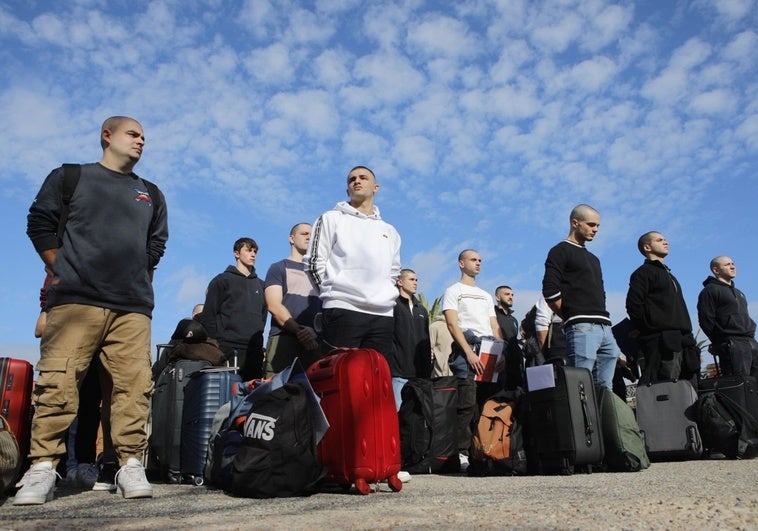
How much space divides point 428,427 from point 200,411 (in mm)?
1861

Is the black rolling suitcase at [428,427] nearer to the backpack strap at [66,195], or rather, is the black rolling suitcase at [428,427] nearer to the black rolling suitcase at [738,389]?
the black rolling suitcase at [738,389]

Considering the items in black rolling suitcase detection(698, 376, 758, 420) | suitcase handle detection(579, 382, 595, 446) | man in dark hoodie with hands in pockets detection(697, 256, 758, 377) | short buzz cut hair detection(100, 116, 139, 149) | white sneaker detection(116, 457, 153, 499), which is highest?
short buzz cut hair detection(100, 116, 139, 149)

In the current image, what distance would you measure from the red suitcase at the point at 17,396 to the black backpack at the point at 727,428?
5368mm

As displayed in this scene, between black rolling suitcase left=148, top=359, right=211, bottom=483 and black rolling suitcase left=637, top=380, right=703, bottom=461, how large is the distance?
3.99 m

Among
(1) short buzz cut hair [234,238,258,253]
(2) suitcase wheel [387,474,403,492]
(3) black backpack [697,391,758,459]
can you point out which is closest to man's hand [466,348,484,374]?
(3) black backpack [697,391,758,459]

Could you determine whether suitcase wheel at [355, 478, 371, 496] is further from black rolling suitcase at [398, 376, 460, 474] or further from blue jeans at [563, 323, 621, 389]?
blue jeans at [563, 323, 621, 389]

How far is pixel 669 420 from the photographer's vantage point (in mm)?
6172

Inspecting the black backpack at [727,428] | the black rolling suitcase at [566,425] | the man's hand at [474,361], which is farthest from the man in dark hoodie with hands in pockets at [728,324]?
the black rolling suitcase at [566,425]

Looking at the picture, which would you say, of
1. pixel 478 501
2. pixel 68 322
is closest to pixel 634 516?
pixel 478 501

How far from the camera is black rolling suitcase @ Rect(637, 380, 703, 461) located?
19.8ft

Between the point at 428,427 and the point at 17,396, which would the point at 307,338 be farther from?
the point at 17,396

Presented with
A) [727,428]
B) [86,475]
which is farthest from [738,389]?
[86,475]

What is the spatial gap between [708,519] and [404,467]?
331cm

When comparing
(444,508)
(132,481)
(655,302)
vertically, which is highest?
(655,302)
